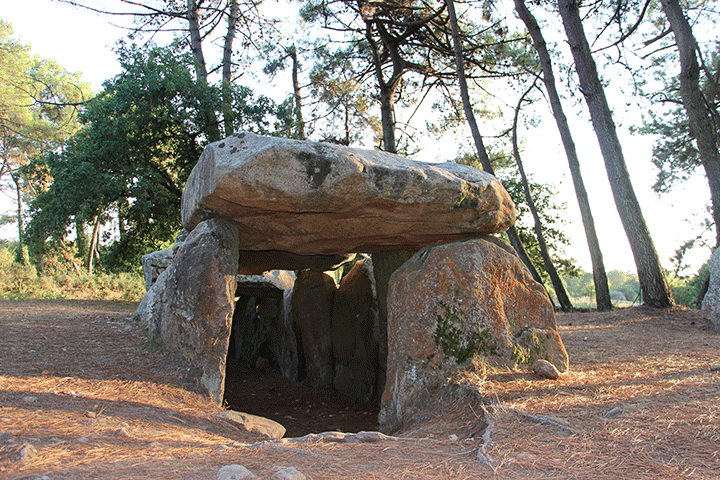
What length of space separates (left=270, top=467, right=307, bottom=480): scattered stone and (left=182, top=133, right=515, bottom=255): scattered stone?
2.30 m

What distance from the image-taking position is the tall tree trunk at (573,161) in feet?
33.1

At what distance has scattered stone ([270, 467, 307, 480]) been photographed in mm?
2210

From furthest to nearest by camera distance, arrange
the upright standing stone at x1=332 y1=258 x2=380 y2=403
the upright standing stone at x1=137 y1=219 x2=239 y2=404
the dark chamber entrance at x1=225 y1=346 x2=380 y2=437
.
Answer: the upright standing stone at x1=332 y1=258 x2=380 y2=403
the dark chamber entrance at x1=225 y1=346 x2=380 y2=437
the upright standing stone at x1=137 y1=219 x2=239 y2=404

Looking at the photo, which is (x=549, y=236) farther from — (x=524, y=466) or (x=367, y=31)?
(x=524, y=466)

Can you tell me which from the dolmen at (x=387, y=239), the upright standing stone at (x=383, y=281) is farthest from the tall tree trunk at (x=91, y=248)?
the dolmen at (x=387, y=239)

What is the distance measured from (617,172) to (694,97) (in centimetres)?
210

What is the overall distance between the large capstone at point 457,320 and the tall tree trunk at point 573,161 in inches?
239

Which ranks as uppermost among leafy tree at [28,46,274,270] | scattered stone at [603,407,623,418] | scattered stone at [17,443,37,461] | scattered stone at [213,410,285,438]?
leafy tree at [28,46,274,270]

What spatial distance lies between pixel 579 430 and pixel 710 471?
2.39 ft

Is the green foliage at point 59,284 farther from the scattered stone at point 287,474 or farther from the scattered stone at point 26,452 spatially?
the scattered stone at point 287,474

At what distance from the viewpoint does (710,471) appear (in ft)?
7.54

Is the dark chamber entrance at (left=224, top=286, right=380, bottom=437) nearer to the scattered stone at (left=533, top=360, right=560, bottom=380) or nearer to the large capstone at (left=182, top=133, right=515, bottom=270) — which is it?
the large capstone at (left=182, top=133, right=515, bottom=270)

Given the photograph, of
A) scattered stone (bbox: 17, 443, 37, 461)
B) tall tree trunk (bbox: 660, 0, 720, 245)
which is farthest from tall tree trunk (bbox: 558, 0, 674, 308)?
scattered stone (bbox: 17, 443, 37, 461)

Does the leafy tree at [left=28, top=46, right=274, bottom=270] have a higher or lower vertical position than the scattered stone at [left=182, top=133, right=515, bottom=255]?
→ higher
